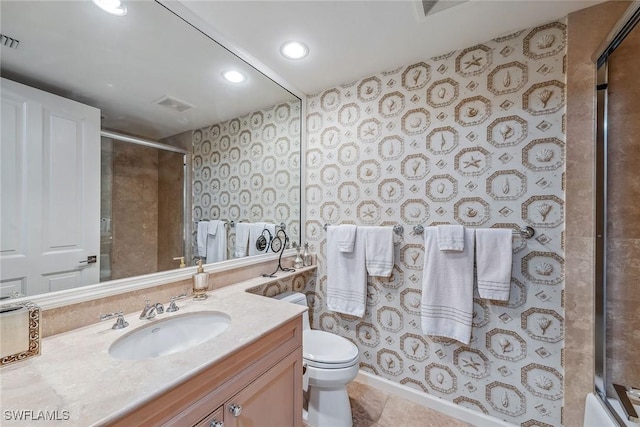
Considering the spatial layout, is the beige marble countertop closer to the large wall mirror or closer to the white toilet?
the large wall mirror

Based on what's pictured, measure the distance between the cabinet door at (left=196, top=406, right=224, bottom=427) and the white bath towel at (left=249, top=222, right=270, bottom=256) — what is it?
1.06m

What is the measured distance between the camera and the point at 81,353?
75 centimetres

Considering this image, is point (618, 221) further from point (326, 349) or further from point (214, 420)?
point (214, 420)

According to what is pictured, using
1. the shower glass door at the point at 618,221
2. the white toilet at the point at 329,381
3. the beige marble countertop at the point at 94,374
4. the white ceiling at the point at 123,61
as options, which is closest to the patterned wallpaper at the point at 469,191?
the shower glass door at the point at 618,221

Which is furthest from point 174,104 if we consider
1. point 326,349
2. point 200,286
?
point 326,349

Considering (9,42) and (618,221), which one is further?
(618,221)

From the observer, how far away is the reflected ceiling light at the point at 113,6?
1.04m

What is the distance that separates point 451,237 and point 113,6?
2.01 metres

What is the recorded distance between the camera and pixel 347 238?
179 cm

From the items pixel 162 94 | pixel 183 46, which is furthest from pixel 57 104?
pixel 183 46

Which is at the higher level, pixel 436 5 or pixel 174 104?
pixel 436 5

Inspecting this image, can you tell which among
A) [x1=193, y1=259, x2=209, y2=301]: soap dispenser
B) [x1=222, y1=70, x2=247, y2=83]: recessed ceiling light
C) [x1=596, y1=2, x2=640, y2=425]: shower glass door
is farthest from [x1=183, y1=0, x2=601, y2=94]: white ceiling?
[x1=193, y1=259, x2=209, y2=301]: soap dispenser

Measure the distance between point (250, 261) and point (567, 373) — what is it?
183 cm

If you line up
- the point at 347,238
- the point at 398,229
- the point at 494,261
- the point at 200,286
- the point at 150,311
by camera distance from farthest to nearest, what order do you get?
the point at 347,238 → the point at 398,229 → the point at 494,261 → the point at 200,286 → the point at 150,311
